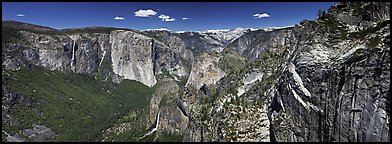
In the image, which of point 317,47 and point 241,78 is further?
point 241,78

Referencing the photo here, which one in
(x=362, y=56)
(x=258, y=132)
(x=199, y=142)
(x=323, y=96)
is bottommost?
(x=199, y=142)

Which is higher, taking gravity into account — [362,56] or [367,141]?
[362,56]

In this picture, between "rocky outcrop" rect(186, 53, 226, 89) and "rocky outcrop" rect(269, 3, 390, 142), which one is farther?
"rocky outcrop" rect(186, 53, 226, 89)

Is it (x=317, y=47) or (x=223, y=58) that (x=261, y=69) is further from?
(x=223, y=58)

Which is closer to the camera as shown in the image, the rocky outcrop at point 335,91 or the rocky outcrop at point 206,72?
the rocky outcrop at point 335,91

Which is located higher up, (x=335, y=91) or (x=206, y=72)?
(x=335, y=91)

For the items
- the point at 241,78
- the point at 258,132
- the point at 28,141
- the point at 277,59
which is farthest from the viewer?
the point at 28,141

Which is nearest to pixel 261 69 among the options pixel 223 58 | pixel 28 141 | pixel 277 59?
pixel 277 59

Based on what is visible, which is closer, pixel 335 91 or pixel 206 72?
pixel 335 91

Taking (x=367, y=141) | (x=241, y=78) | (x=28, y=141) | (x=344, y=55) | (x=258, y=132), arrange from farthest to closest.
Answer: (x=28, y=141), (x=241, y=78), (x=258, y=132), (x=344, y=55), (x=367, y=141)
